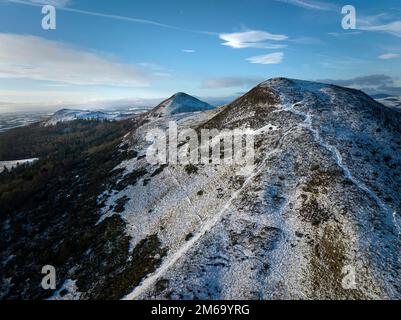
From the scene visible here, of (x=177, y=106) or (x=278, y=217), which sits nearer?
(x=278, y=217)

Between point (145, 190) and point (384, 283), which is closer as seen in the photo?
point (384, 283)

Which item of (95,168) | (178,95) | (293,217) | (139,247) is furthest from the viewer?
(178,95)

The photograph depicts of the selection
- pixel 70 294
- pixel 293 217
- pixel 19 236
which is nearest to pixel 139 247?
pixel 70 294

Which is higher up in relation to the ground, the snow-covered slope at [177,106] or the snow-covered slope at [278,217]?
the snow-covered slope at [177,106]

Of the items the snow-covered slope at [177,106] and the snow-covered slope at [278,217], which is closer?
the snow-covered slope at [278,217]

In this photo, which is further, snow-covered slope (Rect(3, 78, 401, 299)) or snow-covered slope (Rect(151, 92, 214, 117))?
snow-covered slope (Rect(151, 92, 214, 117))

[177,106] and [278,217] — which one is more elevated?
[177,106]
